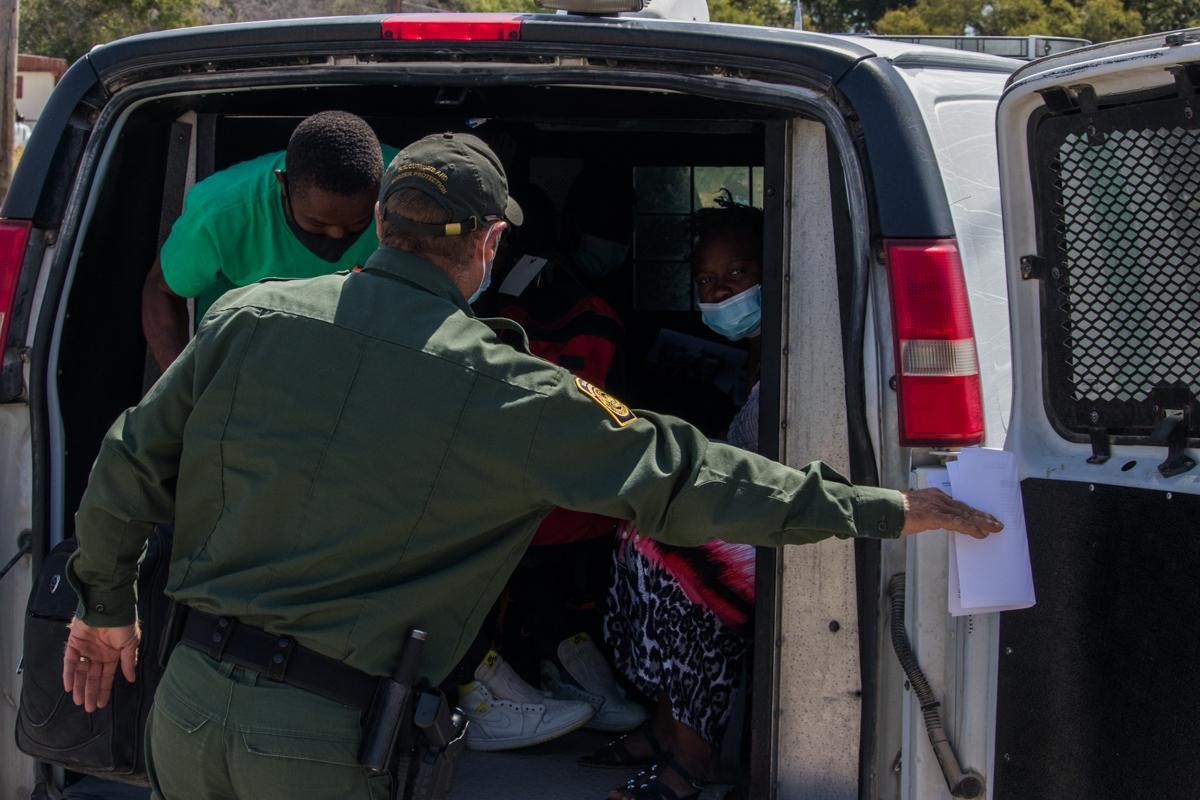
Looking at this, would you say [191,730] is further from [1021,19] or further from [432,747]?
[1021,19]

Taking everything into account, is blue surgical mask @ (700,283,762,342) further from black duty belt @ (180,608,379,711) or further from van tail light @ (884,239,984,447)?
black duty belt @ (180,608,379,711)

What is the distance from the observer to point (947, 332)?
2387 millimetres

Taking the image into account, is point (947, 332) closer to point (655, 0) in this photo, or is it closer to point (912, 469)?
point (912, 469)

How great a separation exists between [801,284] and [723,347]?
1753 millimetres

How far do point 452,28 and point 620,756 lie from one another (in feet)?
5.89

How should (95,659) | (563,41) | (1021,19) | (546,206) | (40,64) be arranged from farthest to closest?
(1021,19), (40,64), (546,206), (563,41), (95,659)

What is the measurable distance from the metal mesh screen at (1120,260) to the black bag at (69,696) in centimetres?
173

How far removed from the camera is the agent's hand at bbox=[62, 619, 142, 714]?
8.34 ft

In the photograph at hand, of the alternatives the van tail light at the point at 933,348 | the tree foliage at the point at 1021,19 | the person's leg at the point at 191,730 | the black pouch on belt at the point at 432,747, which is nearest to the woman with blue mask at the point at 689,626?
the van tail light at the point at 933,348

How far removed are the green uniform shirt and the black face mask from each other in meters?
1.11

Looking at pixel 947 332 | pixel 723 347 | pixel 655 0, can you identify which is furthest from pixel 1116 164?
pixel 723 347

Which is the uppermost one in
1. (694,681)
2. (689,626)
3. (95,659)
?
(95,659)

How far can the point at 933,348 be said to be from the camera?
239cm

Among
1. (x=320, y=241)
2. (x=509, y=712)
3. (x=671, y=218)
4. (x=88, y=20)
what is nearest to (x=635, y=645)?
(x=509, y=712)
